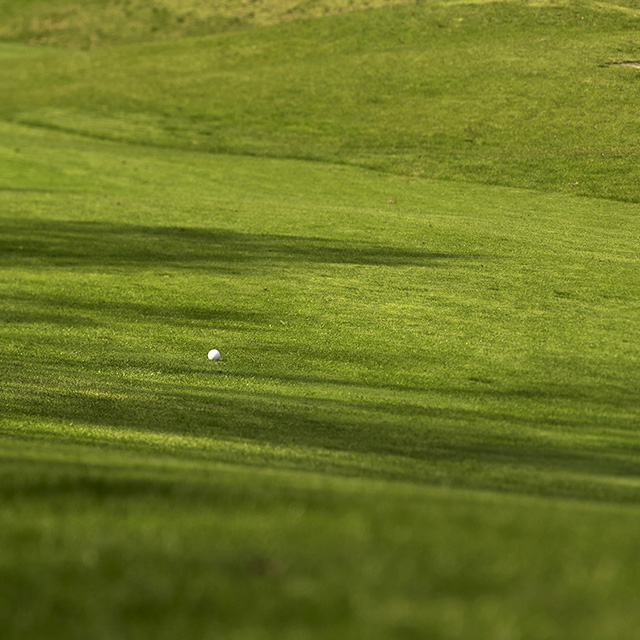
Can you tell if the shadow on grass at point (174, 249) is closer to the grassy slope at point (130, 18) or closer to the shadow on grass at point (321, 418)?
the shadow on grass at point (321, 418)

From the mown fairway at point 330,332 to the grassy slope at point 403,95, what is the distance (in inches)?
3.8

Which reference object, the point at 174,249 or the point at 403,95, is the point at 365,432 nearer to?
the point at 174,249

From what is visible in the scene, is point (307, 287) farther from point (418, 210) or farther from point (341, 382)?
point (418, 210)

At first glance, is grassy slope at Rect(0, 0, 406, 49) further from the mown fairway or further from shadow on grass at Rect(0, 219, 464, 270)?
shadow on grass at Rect(0, 219, 464, 270)

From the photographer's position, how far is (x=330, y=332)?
37.5 ft

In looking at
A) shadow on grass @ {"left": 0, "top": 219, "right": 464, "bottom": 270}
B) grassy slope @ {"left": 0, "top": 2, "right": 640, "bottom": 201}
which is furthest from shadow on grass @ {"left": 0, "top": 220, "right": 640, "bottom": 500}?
grassy slope @ {"left": 0, "top": 2, "right": 640, "bottom": 201}

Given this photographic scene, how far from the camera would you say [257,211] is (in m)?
18.7

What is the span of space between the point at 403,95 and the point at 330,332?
50.0 feet

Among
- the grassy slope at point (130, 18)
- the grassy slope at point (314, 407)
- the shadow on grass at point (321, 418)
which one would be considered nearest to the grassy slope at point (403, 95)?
the grassy slope at point (314, 407)

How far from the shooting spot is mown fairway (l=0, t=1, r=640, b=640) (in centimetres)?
331

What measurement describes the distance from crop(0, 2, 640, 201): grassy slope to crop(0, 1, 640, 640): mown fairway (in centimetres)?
10

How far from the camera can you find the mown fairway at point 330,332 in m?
3.31

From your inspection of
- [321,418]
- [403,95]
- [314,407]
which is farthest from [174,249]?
[403,95]

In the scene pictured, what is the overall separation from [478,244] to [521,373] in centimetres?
610
